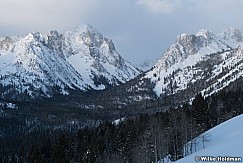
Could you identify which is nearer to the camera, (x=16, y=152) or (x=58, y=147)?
(x=58, y=147)

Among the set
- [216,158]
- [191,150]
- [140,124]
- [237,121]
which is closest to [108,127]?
[140,124]

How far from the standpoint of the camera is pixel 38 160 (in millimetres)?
88625

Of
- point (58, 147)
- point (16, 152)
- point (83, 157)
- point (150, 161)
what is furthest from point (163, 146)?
point (16, 152)

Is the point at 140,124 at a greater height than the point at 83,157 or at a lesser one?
greater

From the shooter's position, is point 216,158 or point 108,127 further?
point 108,127

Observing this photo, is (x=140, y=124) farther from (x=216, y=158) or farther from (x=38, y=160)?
(x=216, y=158)

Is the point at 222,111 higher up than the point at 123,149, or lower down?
higher up

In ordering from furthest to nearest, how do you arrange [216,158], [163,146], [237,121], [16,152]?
[16,152], [163,146], [237,121], [216,158]

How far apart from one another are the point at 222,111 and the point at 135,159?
3129cm

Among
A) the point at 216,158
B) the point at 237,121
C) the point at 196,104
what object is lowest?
the point at 216,158

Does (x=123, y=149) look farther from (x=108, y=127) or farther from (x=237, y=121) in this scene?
(x=237, y=121)

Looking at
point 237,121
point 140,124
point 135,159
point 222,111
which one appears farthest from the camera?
point 222,111

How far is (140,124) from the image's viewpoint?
90.8 metres

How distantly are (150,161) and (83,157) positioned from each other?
51.9ft
